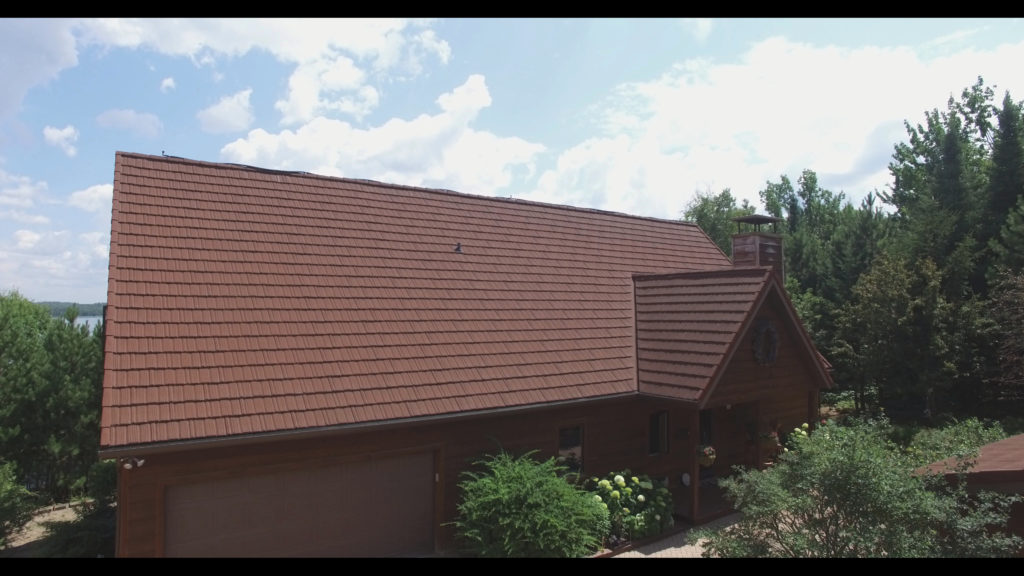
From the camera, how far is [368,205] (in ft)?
41.2

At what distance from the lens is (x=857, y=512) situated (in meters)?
6.45

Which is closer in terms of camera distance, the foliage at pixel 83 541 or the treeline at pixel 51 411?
the foliage at pixel 83 541

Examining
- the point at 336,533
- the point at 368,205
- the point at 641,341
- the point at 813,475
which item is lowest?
the point at 336,533

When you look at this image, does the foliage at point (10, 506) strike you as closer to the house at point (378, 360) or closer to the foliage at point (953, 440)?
the house at point (378, 360)

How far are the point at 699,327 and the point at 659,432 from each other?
Result: 91.1 inches

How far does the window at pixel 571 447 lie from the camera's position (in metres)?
10.6

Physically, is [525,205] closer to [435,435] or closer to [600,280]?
[600,280]

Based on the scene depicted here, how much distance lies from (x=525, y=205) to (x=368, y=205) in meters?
4.32

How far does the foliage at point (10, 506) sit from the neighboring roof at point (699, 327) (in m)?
11.5

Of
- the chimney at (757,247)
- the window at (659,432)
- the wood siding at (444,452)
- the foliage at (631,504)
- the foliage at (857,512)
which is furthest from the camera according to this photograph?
the chimney at (757,247)

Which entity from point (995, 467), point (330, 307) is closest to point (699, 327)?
point (995, 467)

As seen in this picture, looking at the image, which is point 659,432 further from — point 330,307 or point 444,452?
point 330,307

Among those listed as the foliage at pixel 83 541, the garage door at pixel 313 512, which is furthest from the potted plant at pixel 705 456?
A: the foliage at pixel 83 541
